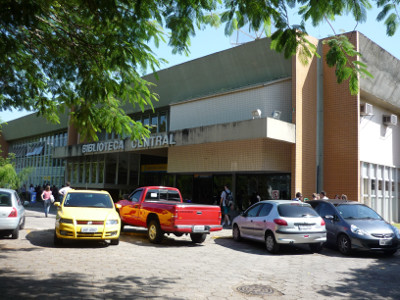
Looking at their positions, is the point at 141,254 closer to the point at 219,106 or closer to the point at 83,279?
the point at 83,279

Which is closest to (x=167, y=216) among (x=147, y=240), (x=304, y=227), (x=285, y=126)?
(x=147, y=240)

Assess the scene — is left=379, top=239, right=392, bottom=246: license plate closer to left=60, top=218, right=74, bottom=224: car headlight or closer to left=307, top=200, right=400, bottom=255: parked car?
left=307, top=200, right=400, bottom=255: parked car

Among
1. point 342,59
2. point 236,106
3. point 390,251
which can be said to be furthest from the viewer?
point 236,106

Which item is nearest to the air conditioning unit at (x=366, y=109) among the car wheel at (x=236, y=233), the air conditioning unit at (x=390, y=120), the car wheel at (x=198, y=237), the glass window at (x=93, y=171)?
the air conditioning unit at (x=390, y=120)

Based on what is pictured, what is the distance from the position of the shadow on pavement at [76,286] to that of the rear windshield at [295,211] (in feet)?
16.4

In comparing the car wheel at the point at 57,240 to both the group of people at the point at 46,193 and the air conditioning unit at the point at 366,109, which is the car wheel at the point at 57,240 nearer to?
the group of people at the point at 46,193

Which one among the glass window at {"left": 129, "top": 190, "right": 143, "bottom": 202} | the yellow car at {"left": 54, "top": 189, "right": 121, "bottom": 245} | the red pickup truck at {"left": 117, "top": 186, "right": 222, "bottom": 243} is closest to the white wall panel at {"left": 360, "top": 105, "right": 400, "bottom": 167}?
the red pickup truck at {"left": 117, "top": 186, "right": 222, "bottom": 243}

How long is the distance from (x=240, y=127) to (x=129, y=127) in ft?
28.3

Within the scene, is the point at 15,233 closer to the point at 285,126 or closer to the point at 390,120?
the point at 285,126

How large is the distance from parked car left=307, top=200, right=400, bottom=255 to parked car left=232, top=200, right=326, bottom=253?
0.71 m

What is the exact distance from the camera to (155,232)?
463 inches

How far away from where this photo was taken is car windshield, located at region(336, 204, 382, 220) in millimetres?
11795

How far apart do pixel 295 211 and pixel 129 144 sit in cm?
1358

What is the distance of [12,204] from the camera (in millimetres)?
11234
